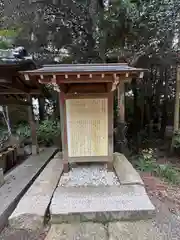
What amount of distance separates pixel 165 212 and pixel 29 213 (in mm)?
1824

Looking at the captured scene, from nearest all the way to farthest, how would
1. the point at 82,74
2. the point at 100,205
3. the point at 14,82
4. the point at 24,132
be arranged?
the point at 100,205, the point at 82,74, the point at 14,82, the point at 24,132

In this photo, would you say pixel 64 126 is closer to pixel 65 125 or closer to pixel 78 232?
pixel 65 125

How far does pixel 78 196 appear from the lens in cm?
320

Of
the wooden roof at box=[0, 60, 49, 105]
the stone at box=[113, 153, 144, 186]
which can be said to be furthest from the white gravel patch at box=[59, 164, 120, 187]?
the wooden roof at box=[0, 60, 49, 105]

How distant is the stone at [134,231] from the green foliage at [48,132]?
5.31 metres

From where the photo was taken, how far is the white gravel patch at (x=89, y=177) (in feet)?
12.4

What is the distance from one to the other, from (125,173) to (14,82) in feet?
9.60

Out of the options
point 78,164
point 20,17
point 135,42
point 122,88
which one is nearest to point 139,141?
point 122,88

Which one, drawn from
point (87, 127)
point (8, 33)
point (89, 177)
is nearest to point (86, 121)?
point (87, 127)

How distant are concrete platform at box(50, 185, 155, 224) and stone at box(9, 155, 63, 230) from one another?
14cm

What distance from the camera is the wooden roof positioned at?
3.92 meters

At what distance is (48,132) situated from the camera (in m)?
8.17

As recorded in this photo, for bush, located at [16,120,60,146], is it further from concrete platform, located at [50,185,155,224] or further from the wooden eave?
concrete platform, located at [50,185,155,224]

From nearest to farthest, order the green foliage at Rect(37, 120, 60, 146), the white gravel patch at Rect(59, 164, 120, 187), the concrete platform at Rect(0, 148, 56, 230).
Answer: the concrete platform at Rect(0, 148, 56, 230), the white gravel patch at Rect(59, 164, 120, 187), the green foliage at Rect(37, 120, 60, 146)
